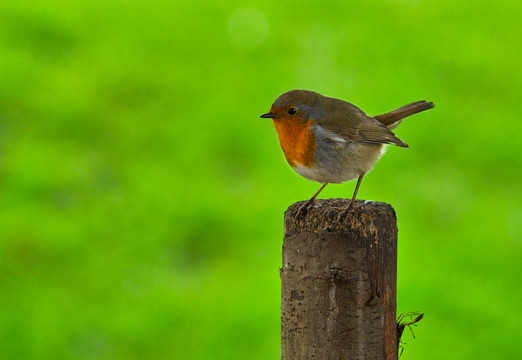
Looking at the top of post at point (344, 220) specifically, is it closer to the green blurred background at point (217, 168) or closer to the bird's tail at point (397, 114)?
the bird's tail at point (397, 114)

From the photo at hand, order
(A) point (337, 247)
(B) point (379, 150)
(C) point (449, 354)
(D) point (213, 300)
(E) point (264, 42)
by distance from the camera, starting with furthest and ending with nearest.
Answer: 1. (E) point (264, 42)
2. (D) point (213, 300)
3. (C) point (449, 354)
4. (B) point (379, 150)
5. (A) point (337, 247)

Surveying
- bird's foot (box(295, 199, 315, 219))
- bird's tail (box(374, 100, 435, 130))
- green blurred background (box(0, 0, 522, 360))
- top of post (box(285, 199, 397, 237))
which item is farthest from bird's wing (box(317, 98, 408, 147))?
green blurred background (box(0, 0, 522, 360))

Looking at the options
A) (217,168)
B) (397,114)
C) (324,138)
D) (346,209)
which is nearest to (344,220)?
(346,209)

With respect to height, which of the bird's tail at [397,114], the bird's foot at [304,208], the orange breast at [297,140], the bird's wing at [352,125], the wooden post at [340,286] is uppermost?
the bird's tail at [397,114]

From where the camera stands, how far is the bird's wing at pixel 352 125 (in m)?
3.43

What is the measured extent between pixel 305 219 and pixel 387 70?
545 cm

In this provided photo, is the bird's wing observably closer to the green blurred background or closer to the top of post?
the top of post

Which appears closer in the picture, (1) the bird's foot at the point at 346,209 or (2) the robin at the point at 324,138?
(1) the bird's foot at the point at 346,209

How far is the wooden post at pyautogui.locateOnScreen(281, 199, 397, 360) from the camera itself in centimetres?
240

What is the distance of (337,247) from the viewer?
2408mm

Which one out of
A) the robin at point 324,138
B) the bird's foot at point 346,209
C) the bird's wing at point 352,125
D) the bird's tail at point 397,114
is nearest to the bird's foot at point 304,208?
the bird's foot at point 346,209

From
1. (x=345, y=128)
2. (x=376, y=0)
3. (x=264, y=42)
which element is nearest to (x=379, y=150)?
(x=345, y=128)

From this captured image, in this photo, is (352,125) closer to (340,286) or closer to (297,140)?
(297,140)

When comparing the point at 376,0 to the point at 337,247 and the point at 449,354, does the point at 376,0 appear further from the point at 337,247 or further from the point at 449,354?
the point at 337,247
